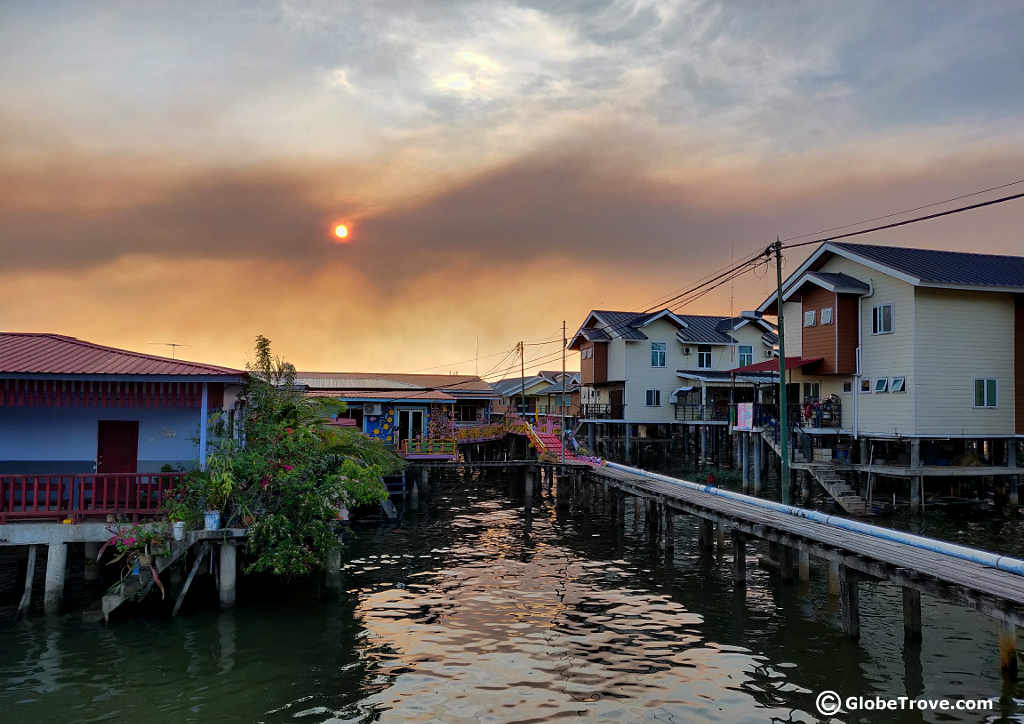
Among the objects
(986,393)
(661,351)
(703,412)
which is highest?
(661,351)

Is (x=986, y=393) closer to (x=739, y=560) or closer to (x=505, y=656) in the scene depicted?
(x=739, y=560)

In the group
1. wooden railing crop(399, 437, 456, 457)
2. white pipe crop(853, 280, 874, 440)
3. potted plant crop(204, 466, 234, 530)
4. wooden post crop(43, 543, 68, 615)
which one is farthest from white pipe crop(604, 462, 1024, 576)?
wooden railing crop(399, 437, 456, 457)

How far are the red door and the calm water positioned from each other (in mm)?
4174

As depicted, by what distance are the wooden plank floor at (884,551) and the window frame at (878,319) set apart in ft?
49.2

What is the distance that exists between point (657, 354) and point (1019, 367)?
25.3 metres

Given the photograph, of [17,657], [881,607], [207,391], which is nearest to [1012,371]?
[881,607]

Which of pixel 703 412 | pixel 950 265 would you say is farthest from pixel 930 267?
pixel 703 412

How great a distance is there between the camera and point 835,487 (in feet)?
104

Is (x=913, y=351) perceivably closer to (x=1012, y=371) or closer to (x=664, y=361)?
(x=1012, y=371)

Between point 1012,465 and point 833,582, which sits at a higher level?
point 1012,465

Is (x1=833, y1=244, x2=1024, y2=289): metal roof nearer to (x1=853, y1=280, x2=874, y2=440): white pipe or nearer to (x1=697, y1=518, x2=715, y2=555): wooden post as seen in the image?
(x1=853, y1=280, x2=874, y2=440): white pipe

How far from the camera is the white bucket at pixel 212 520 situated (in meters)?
17.0

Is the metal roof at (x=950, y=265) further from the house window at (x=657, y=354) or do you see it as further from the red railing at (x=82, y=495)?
the red railing at (x=82, y=495)

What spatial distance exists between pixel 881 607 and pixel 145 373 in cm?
1887
